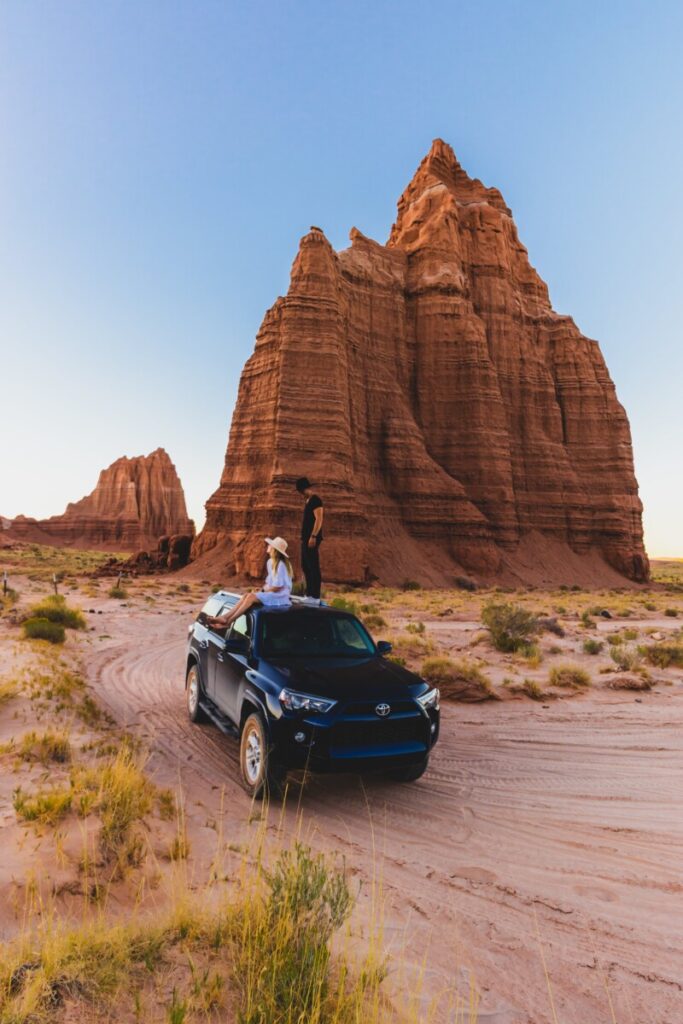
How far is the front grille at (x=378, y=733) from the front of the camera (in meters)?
5.04

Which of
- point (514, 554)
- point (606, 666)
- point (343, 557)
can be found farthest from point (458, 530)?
point (606, 666)

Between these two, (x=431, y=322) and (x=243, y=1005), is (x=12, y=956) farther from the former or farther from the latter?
(x=431, y=322)

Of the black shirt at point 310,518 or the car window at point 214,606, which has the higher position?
the black shirt at point 310,518

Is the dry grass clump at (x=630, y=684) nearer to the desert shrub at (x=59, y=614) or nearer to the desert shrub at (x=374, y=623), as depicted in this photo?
the desert shrub at (x=374, y=623)

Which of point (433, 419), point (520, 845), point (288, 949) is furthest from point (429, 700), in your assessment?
point (433, 419)

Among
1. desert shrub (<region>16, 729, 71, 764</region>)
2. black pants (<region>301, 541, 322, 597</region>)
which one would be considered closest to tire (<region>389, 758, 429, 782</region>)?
desert shrub (<region>16, 729, 71, 764</region>)

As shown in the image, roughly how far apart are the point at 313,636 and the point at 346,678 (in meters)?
1.28

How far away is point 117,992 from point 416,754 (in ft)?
10.8

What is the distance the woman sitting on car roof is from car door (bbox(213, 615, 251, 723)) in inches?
7.8

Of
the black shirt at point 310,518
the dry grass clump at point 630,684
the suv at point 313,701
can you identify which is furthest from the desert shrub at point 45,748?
the dry grass clump at point 630,684

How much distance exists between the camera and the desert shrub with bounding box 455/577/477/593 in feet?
126

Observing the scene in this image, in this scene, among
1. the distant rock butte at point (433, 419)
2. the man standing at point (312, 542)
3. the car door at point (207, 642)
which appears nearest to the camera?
the car door at point (207, 642)

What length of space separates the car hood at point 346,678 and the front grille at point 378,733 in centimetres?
23

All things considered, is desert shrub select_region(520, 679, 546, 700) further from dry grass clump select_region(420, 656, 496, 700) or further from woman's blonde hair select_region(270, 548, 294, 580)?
woman's blonde hair select_region(270, 548, 294, 580)
